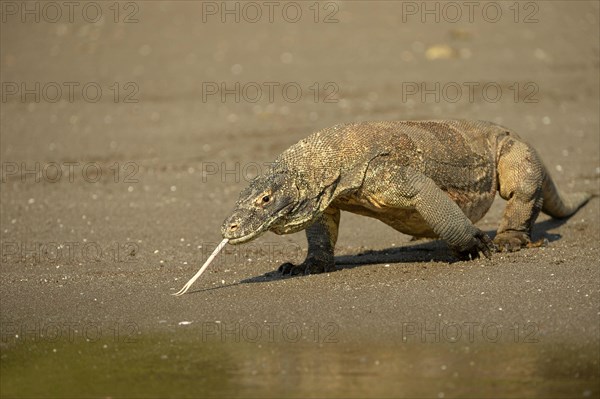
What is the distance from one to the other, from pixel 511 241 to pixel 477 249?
1.92 feet

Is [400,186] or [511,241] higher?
[400,186]

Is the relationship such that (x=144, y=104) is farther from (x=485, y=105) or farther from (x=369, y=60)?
(x=485, y=105)

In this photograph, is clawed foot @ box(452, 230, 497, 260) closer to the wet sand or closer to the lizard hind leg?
the wet sand

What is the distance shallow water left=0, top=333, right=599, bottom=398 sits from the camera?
24.1ft

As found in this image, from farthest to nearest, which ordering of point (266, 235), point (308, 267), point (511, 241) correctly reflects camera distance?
point (266, 235)
point (511, 241)
point (308, 267)

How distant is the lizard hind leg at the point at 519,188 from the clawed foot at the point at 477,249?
0.48 meters

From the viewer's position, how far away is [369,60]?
2202 centimetres

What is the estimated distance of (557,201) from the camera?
12.0m

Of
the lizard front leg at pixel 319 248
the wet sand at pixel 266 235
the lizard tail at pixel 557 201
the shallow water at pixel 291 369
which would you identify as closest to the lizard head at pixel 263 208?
the wet sand at pixel 266 235

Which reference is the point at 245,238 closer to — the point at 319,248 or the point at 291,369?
the point at 319,248

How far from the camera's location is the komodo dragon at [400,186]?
9492 millimetres

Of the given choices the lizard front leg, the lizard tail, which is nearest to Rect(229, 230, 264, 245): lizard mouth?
the lizard front leg

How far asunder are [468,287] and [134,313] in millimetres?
2945

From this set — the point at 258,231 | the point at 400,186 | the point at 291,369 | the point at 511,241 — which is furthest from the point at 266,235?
the point at 291,369
